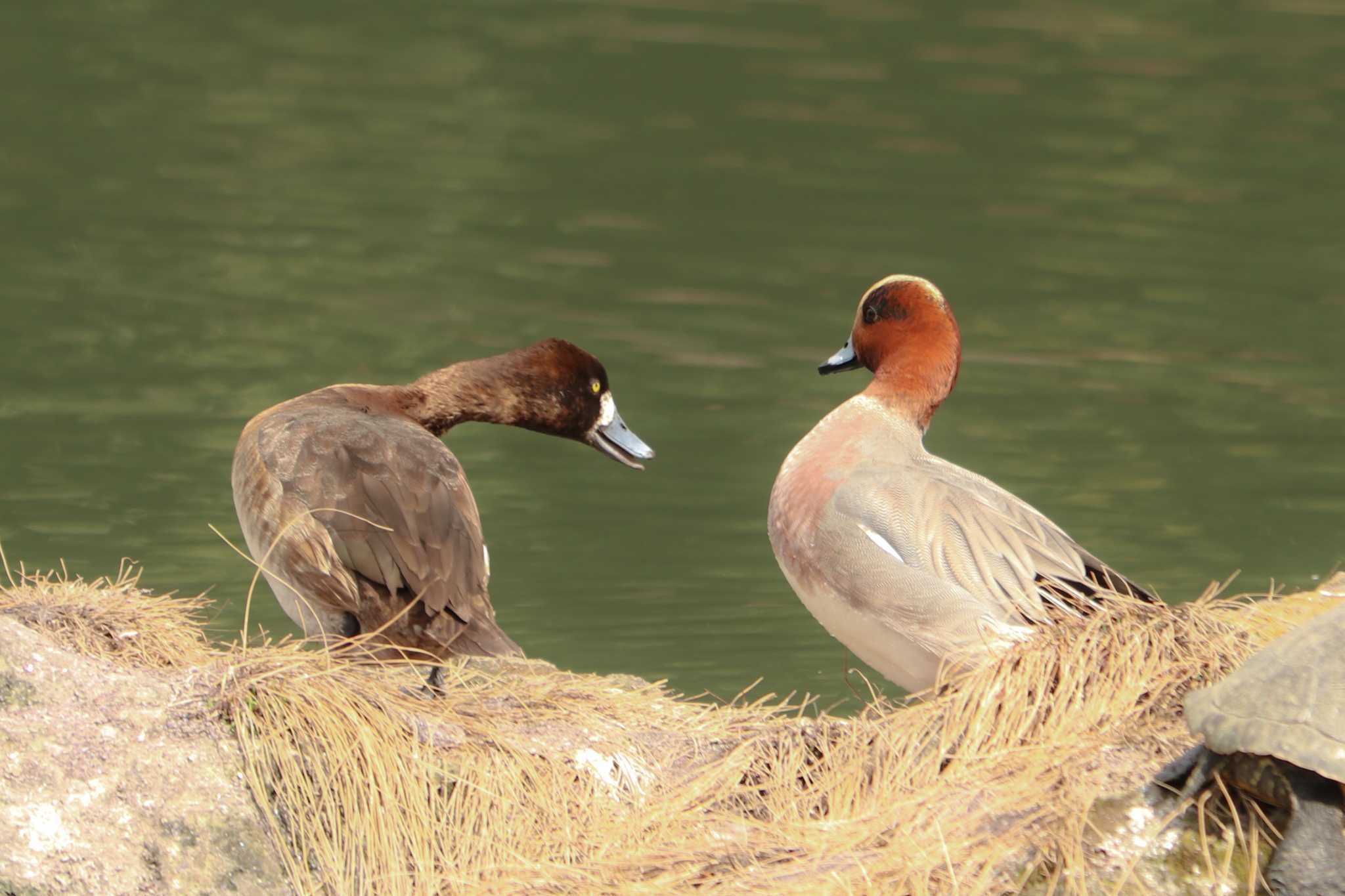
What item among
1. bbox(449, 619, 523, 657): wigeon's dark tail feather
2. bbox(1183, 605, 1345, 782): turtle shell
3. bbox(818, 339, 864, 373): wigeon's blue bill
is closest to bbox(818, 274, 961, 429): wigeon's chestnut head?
bbox(818, 339, 864, 373): wigeon's blue bill

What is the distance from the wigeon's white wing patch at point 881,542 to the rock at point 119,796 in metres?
1.57

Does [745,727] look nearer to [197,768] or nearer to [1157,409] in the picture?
[197,768]

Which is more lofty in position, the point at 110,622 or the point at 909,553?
the point at 909,553

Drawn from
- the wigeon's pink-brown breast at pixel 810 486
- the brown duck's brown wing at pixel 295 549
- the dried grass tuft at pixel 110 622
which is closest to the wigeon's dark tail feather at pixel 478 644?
the brown duck's brown wing at pixel 295 549

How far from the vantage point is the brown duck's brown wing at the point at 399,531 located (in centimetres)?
475

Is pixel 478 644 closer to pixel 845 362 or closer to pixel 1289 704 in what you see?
pixel 845 362

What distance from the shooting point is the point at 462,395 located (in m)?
5.88

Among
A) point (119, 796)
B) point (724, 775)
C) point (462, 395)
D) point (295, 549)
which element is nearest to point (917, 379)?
point (462, 395)

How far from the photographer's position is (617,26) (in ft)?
54.0

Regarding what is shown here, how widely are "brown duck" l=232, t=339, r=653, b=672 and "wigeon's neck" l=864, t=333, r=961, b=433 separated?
1.11 metres

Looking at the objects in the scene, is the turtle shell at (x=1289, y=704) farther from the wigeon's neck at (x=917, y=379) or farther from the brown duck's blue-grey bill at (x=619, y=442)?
the brown duck's blue-grey bill at (x=619, y=442)

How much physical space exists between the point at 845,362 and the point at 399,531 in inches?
59.5

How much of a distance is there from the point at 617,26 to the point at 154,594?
10310 mm

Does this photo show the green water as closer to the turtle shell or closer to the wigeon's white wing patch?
the wigeon's white wing patch
